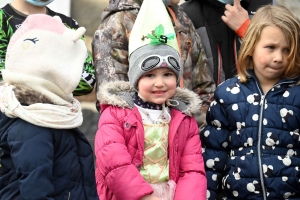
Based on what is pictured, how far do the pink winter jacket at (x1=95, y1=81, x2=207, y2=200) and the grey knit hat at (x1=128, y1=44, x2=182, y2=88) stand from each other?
16 cm

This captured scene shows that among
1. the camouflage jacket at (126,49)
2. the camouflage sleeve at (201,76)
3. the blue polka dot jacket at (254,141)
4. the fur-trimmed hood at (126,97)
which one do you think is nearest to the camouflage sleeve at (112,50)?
the camouflage jacket at (126,49)

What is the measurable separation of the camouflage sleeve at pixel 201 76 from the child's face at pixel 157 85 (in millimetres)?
584

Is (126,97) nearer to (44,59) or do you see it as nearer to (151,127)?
(151,127)

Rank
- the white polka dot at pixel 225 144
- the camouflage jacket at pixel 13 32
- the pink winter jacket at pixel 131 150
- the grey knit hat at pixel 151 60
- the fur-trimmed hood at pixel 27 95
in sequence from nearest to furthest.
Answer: the fur-trimmed hood at pixel 27 95, the pink winter jacket at pixel 131 150, the grey knit hat at pixel 151 60, the camouflage jacket at pixel 13 32, the white polka dot at pixel 225 144

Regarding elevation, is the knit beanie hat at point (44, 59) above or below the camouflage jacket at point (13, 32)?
above

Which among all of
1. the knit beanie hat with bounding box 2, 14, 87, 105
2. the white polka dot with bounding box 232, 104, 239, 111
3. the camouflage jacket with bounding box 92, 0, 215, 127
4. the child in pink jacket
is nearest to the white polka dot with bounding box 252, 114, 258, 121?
the white polka dot with bounding box 232, 104, 239, 111

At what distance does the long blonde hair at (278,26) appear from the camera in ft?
12.7

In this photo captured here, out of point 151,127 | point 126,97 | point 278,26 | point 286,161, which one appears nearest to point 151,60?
point 126,97

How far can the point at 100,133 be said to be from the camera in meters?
3.67

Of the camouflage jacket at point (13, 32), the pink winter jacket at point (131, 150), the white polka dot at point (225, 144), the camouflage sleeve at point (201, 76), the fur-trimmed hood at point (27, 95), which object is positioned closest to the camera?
the fur-trimmed hood at point (27, 95)

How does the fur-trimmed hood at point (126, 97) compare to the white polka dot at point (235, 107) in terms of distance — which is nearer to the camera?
the fur-trimmed hood at point (126, 97)

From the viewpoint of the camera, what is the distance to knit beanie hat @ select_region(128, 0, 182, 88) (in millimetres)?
3689

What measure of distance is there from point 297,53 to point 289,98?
28 cm

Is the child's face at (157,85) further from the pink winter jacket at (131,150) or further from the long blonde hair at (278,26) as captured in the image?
the long blonde hair at (278,26)
